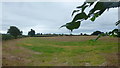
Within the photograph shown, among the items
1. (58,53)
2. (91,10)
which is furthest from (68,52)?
(91,10)

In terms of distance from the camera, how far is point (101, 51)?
2.48 meters

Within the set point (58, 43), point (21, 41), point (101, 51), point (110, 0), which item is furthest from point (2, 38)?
point (110, 0)

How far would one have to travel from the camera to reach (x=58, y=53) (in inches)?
100

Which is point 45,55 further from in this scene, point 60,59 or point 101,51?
point 101,51

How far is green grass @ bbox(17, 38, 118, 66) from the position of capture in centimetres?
245

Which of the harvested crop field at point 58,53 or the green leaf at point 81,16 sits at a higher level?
the green leaf at point 81,16

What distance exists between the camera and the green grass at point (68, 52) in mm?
2447

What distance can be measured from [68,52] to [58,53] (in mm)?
148

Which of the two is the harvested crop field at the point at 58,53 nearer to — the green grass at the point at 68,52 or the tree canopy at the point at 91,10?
the green grass at the point at 68,52

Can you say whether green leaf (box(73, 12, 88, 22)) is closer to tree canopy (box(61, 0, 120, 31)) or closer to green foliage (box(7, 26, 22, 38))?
tree canopy (box(61, 0, 120, 31))

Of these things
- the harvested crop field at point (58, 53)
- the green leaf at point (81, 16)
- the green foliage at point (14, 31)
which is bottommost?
the harvested crop field at point (58, 53)

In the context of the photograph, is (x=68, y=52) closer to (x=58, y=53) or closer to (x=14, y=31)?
(x=58, y=53)

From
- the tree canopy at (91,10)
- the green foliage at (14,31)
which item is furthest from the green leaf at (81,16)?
the green foliage at (14,31)

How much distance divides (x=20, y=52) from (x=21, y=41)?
6.9 inches
